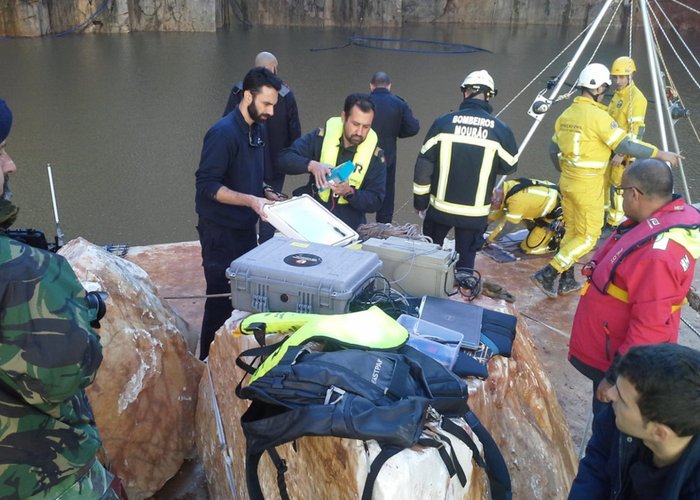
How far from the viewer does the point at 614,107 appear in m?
5.64

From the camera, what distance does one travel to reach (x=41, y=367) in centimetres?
137

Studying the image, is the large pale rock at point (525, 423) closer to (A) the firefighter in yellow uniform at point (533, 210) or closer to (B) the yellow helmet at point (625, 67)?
(A) the firefighter in yellow uniform at point (533, 210)

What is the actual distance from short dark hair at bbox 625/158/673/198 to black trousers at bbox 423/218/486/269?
167 centimetres

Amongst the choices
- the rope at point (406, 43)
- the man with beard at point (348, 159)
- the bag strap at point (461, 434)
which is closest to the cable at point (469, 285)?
the man with beard at point (348, 159)

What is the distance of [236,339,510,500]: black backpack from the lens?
5.25 ft

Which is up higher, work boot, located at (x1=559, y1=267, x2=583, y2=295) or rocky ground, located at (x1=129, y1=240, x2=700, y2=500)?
work boot, located at (x1=559, y1=267, x2=583, y2=295)

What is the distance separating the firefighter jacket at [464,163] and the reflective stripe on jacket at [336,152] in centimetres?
58

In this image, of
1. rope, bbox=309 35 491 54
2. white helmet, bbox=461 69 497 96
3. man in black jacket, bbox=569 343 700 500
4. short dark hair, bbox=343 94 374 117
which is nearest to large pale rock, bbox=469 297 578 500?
man in black jacket, bbox=569 343 700 500


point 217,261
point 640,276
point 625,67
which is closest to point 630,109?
point 625,67

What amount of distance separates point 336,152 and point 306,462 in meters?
2.05

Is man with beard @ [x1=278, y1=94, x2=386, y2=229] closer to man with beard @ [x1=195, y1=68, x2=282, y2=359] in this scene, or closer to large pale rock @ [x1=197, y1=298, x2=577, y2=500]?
man with beard @ [x1=195, y1=68, x2=282, y2=359]

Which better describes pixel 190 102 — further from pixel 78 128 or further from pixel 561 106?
pixel 561 106

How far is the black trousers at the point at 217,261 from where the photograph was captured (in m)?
3.30

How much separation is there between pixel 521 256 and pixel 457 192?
5.41 feet
